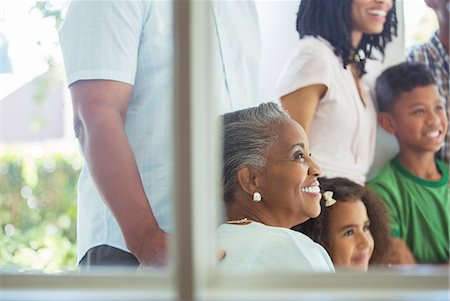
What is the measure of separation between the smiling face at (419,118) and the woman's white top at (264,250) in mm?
781

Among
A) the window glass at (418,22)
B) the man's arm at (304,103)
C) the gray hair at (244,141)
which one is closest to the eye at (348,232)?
the man's arm at (304,103)

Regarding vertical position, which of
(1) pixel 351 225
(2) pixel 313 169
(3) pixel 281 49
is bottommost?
(1) pixel 351 225

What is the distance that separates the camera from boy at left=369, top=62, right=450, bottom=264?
8.85ft

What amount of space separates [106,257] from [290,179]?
558 millimetres

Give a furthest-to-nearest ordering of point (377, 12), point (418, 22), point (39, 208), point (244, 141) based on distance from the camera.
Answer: point (39, 208) → point (418, 22) → point (377, 12) → point (244, 141)

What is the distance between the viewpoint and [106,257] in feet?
7.18

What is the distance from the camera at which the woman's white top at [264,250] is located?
1.89 m

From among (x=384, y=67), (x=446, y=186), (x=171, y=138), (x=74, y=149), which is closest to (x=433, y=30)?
(x=384, y=67)

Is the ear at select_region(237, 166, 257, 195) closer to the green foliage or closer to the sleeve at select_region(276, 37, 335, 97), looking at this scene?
Answer: the sleeve at select_region(276, 37, 335, 97)

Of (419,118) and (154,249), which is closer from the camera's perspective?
(154,249)

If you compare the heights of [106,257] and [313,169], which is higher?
[313,169]

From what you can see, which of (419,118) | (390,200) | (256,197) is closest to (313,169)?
(256,197)

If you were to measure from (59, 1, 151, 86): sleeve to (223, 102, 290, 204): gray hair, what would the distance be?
0.34 meters

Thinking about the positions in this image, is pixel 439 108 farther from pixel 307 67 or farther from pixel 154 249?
pixel 154 249
